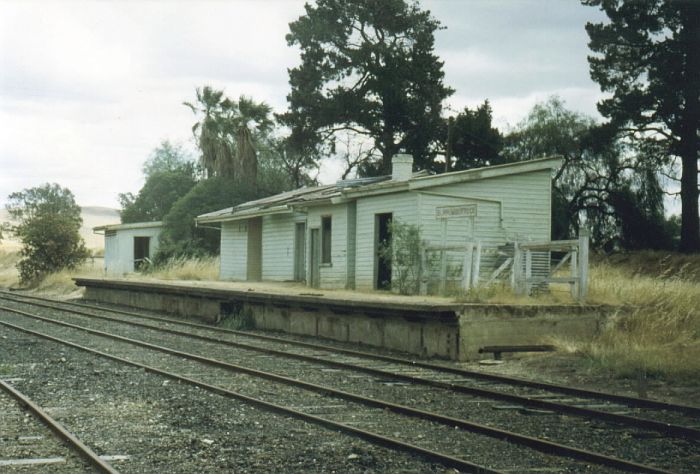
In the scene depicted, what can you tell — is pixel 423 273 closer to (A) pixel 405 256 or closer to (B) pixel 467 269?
(A) pixel 405 256

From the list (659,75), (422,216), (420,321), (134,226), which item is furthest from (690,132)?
(134,226)

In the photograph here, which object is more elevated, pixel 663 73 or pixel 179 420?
pixel 663 73

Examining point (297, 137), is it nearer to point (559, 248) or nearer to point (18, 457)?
point (559, 248)

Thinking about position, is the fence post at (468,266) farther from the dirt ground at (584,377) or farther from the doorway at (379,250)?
the doorway at (379,250)

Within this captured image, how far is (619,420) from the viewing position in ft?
27.2

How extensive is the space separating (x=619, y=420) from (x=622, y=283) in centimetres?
971

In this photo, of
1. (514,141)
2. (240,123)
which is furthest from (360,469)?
(240,123)

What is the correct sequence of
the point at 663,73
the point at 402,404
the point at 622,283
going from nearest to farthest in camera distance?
the point at 402,404
the point at 622,283
the point at 663,73

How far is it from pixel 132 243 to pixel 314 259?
18.1 metres

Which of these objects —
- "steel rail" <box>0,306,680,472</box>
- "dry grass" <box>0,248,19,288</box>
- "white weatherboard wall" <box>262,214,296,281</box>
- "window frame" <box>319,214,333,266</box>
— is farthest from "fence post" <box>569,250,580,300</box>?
"dry grass" <box>0,248,19,288</box>

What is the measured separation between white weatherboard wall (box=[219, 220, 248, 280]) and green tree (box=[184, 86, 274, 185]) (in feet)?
38.2

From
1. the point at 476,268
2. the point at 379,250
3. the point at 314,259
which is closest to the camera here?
the point at 476,268

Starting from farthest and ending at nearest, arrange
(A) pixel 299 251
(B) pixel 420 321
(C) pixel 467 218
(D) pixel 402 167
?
1. (A) pixel 299 251
2. (D) pixel 402 167
3. (C) pixel 467 218
4. (B) pixel 420 321

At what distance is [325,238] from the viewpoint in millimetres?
25000
